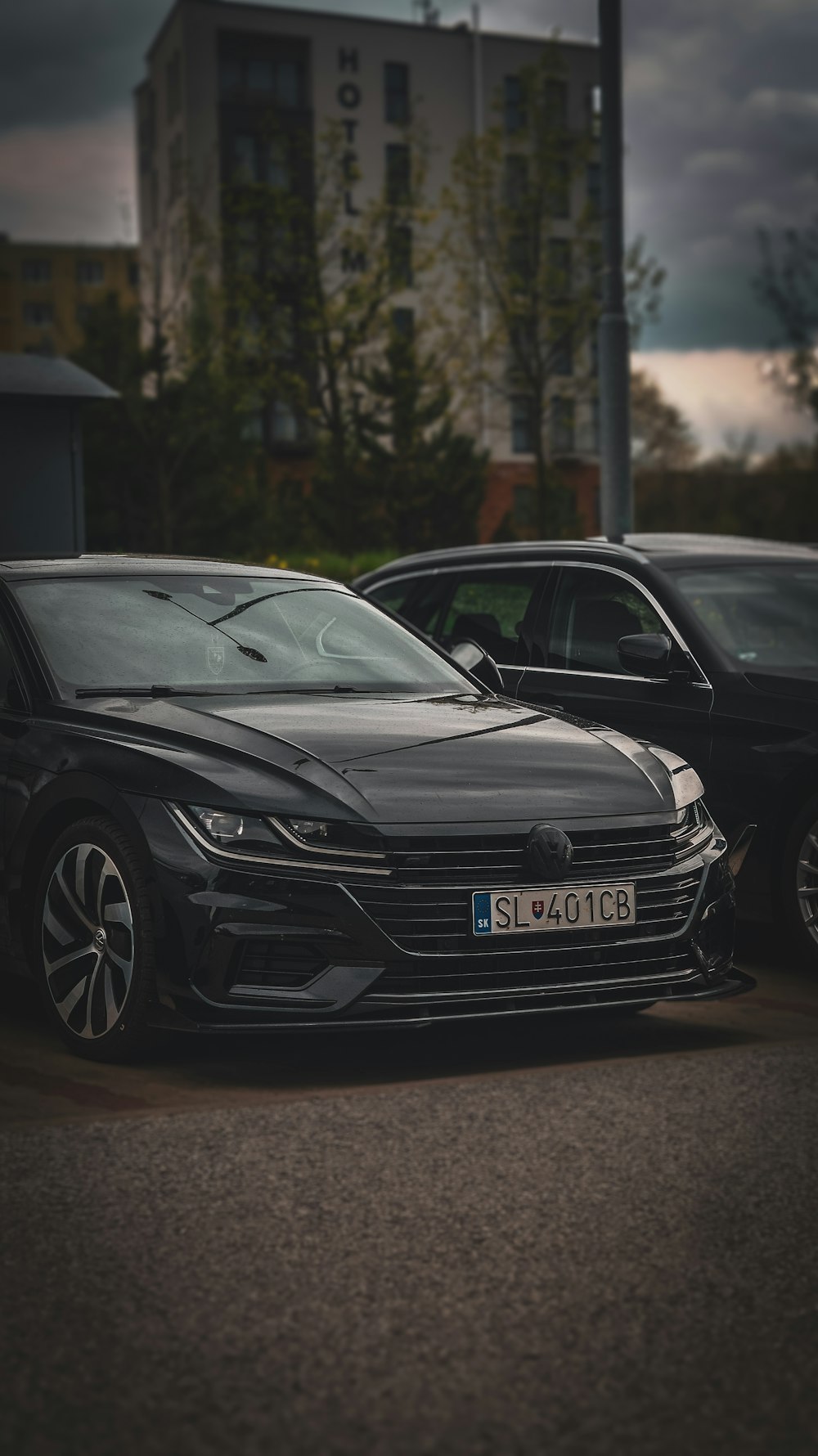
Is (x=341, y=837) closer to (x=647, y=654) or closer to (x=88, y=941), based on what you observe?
(x=88, y=941)

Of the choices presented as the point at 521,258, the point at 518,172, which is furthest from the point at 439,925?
the point at 518,172

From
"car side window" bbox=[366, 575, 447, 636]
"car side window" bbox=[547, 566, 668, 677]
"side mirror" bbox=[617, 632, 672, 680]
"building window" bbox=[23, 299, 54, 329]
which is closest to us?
"side mirror" bbox=[617, 632, 672, 680]

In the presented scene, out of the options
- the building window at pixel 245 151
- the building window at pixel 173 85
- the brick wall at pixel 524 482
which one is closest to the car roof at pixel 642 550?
the building window at pixel 245 151

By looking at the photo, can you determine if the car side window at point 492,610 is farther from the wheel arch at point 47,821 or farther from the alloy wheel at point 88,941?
the alloy wheel at point 88,941

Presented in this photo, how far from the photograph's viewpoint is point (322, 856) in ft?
18.0

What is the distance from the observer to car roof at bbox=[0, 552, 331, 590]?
723cm

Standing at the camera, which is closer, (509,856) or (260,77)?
(509,856)

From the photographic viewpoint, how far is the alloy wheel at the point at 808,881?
7.67 metres

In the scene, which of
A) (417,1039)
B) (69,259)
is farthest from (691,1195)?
(69,259)

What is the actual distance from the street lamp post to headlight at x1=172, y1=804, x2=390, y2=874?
1056cm

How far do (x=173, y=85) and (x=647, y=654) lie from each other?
65.2 metres

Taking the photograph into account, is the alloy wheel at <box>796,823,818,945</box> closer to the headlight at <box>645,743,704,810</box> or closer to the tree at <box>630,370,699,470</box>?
→ the headlight at <box>645,743,704,810</box>

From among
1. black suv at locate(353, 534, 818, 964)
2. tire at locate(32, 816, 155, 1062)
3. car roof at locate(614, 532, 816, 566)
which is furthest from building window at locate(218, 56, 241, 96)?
tire at locate(32, 816, 155, 1062)

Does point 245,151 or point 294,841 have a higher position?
point 245,151
